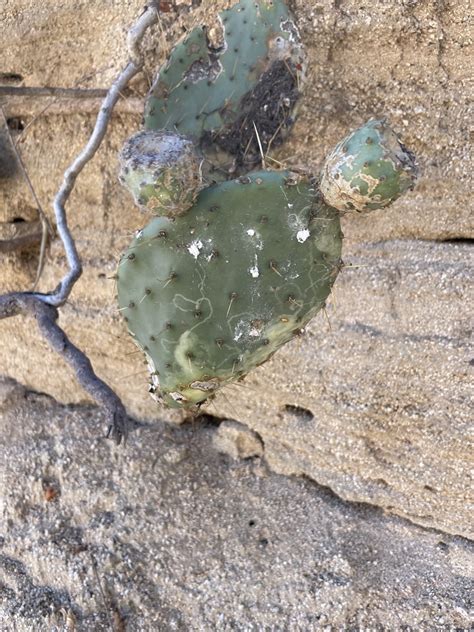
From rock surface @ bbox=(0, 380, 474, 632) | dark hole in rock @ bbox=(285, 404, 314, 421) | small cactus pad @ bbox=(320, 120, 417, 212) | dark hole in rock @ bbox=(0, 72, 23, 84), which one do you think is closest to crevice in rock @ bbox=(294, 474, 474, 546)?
rock surface @ bbox=(0, 380, 474, 632)

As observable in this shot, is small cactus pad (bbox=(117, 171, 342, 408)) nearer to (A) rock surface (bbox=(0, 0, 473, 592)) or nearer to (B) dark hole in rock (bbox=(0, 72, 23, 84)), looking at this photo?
(A) rock surface (bbox=(0, 0, 473, 592))

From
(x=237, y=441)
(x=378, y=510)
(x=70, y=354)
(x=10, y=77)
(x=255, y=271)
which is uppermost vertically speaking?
(x=10, y=77)

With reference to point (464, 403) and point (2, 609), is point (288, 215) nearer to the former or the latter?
point (464, 403)

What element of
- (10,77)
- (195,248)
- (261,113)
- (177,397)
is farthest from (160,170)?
(10,77)

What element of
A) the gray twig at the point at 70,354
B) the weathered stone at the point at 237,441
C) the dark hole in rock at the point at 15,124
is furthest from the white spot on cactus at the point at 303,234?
the dark hole in rock at the point at 15,124

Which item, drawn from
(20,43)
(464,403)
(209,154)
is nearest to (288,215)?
(209,154)

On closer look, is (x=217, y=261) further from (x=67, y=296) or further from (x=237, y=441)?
(x=237, y=441)

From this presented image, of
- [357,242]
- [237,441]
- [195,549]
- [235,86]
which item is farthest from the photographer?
[237,441]
